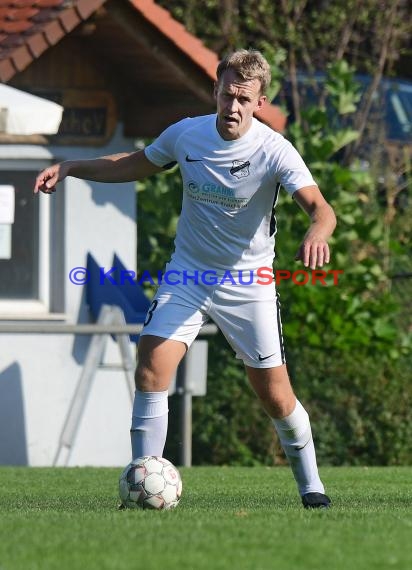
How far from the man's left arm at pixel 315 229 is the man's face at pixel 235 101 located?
1.43 ft

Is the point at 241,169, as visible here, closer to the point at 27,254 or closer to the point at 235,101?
the point at 235,101

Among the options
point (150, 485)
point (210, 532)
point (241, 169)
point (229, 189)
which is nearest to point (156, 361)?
point (150, 485)

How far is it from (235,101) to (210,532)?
215 centimetres

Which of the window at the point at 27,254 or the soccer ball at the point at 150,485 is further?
the window at the point at 27,254

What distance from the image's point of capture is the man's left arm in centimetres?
704

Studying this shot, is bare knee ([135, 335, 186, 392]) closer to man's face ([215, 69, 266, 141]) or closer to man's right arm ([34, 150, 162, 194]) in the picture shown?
man's right arm ([34, 150, 162, 194])

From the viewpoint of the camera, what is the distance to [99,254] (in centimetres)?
1490

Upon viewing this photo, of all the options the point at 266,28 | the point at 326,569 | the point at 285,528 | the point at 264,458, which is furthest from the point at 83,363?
the point at 326,569

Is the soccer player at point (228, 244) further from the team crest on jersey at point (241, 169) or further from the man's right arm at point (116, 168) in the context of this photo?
the man's right arm at point (116, 168)

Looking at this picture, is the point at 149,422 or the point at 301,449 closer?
the point at 149,422

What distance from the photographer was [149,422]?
787 cm

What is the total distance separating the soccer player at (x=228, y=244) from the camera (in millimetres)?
7684

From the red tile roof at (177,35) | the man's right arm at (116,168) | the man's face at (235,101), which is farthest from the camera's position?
the red tile roof at (177,35)

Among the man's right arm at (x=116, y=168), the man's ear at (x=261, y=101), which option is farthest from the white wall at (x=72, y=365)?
the man's ear at (x=261, y=101)
